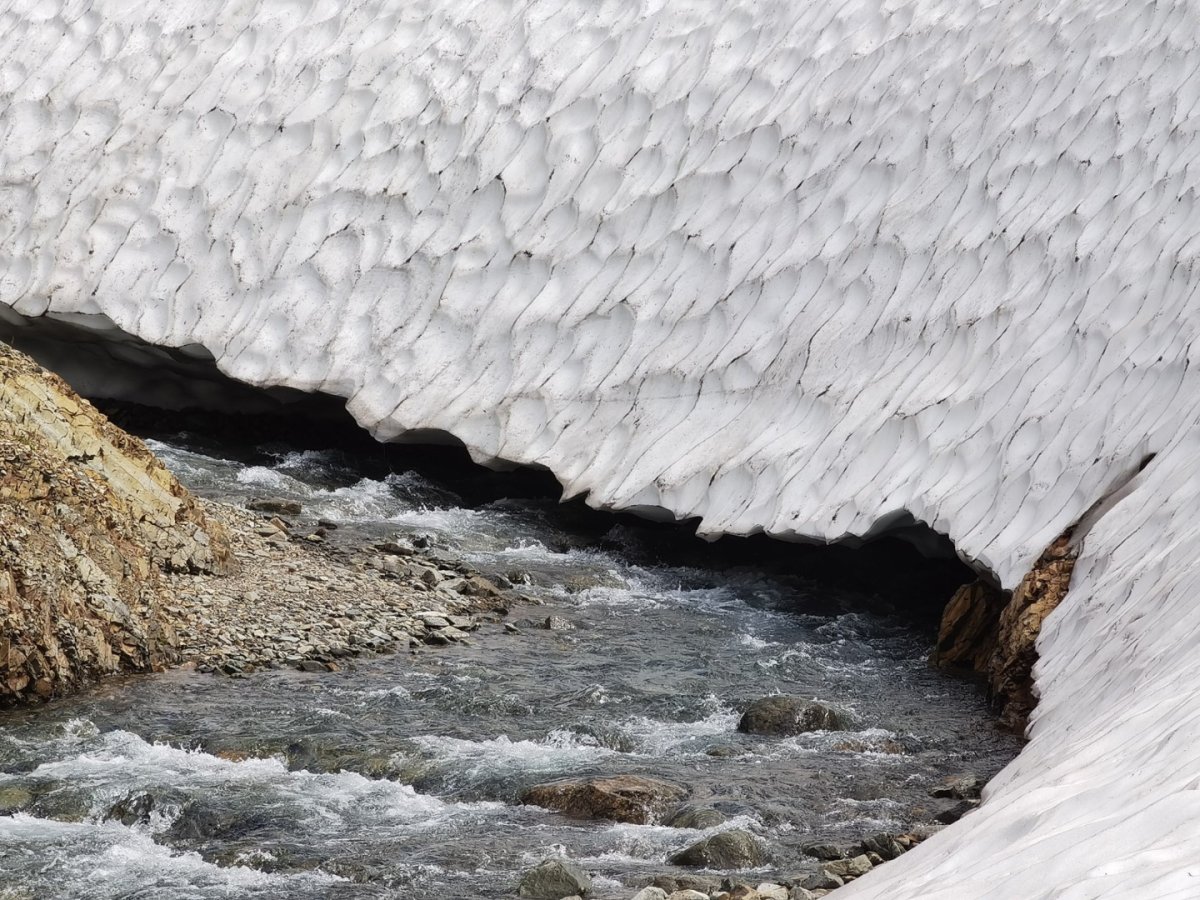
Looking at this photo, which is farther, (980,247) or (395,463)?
(395,463)

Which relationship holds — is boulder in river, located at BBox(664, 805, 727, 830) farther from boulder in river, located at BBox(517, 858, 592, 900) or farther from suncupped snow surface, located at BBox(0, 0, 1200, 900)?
suncupped snow surface, located at BBox(0, 0, 1200, 900)

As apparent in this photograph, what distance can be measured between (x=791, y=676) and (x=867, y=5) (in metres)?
7.78

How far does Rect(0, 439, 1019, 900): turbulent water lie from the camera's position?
693 centimetres

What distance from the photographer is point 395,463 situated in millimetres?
15234

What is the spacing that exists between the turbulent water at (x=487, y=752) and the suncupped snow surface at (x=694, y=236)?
0.93 metres

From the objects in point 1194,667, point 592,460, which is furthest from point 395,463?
point 1194,667

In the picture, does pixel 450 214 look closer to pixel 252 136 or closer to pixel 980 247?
pixel 252 136

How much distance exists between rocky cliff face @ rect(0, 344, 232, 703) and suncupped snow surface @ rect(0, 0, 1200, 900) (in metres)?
3.49

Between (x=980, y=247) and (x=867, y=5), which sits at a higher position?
(x=867, y=5)

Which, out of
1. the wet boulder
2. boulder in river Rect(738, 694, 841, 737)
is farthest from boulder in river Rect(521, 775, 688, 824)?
the wet boulder

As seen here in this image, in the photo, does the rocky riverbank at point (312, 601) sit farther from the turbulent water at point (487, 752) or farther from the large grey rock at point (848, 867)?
the large grey rock at point (848, 867)

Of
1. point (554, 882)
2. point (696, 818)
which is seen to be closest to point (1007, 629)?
point (696, 818)

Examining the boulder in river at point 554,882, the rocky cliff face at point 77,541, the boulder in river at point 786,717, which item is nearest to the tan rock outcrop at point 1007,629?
the boulder in river at point 786,717

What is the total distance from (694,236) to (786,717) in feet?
20.2
